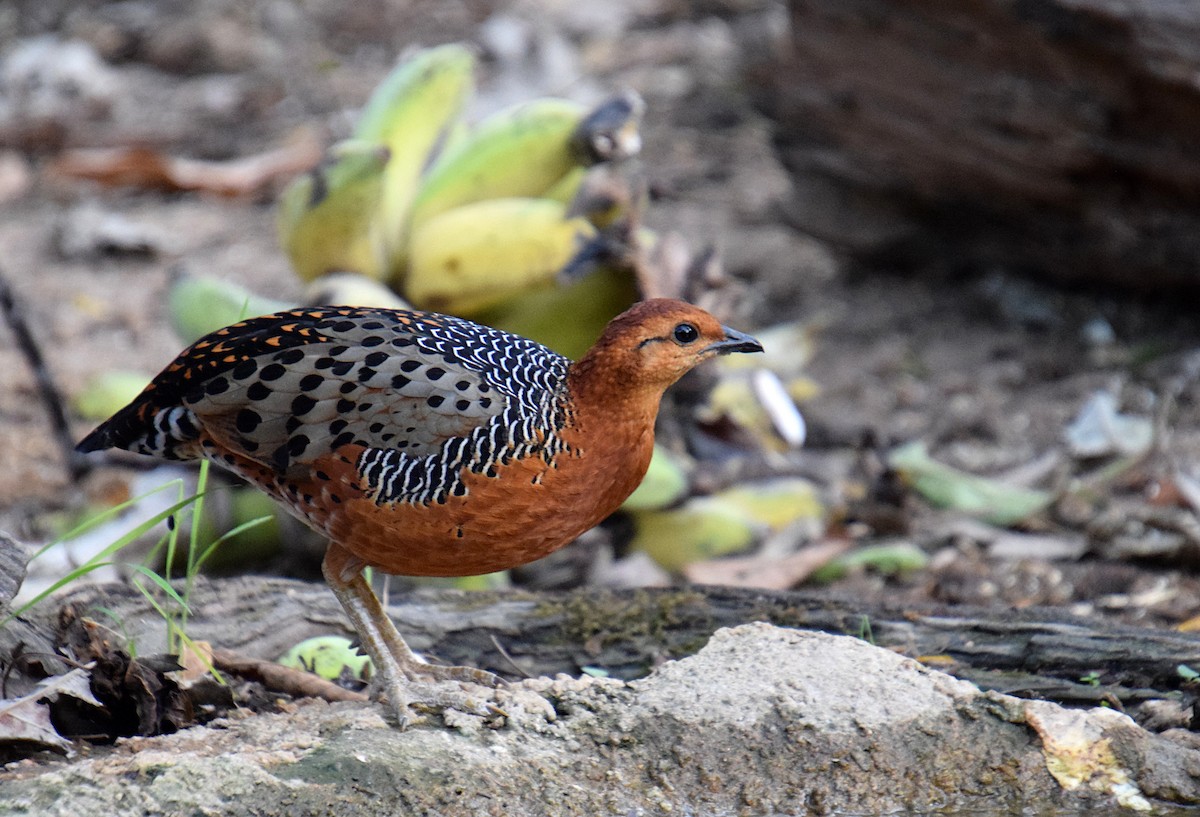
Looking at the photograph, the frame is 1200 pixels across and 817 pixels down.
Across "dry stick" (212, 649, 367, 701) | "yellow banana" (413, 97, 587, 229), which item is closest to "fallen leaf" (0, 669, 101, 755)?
"dry stick" (212, 649, 367, 701)

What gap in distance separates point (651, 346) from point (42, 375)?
2.68 m

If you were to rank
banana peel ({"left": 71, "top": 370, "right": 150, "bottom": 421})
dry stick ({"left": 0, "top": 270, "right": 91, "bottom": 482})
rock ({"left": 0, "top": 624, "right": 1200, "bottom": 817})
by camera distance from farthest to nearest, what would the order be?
banana peel ({"left": 71, "top": 370, "right": 150, "bottom": 421}), dry stick ({"left": 0, "top": 270, "right": 91, "bottom": 482}), rock ({"left": 0, "top": 624, "right": 1200, "bottom": 817})

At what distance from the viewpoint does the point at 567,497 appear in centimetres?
324

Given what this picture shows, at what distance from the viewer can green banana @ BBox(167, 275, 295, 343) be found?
502cm

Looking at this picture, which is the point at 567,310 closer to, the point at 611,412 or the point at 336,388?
the point at 611,412

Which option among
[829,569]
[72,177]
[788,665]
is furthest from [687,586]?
[72,177]

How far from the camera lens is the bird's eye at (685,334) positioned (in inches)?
132

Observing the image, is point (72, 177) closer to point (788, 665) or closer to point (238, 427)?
point (238, 427)

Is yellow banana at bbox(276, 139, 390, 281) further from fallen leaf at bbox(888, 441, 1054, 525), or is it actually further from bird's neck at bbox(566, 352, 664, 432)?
fallen leaf at bbox(888, 441, 1054, 525)

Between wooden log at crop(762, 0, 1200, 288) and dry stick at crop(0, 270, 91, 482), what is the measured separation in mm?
3789

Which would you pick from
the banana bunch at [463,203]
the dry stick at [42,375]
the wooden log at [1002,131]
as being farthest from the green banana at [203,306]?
the wooden log at [1002,131]

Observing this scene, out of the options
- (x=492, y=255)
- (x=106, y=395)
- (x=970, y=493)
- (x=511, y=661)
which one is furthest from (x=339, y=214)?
(x=970, y=493)

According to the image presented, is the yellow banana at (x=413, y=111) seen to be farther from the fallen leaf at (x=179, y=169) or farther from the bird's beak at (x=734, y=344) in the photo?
the fallen leaf at (x=179, y=169)

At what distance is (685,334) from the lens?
3363mm
